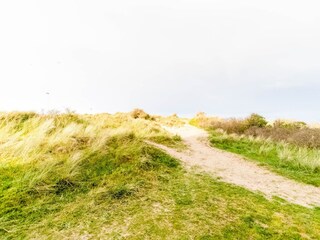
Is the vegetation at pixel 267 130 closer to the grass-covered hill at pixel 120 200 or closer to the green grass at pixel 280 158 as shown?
the green grass at pixel 280 158

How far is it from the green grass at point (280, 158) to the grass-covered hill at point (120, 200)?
10.9 ft

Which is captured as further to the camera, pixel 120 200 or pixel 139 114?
pixel 139 114

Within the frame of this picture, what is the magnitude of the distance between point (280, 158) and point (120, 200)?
738cm

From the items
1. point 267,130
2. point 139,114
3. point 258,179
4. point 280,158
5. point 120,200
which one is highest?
point 120,200

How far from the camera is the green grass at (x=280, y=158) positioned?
9.64 metres

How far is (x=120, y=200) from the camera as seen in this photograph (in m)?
5.63

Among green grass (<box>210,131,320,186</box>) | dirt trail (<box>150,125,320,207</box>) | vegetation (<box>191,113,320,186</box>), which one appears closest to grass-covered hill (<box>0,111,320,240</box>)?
dirt trail (<box>150,125,320,207</box>)

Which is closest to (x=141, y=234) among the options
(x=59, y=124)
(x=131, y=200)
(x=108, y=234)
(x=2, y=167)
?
(x=108, y=234)

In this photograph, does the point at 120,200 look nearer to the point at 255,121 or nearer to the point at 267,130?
the point at 267,130

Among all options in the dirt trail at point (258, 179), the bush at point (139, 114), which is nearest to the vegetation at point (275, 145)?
the dirt trail at point (258, 179)

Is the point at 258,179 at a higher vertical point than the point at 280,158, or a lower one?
Answer: higher

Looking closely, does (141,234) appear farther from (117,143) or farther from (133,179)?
(117,143)

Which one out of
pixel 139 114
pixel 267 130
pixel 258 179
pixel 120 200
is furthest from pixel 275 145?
pixel 139 114

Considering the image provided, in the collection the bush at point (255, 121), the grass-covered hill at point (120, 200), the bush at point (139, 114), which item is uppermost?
the grass-covered hill at point (120, 200)
